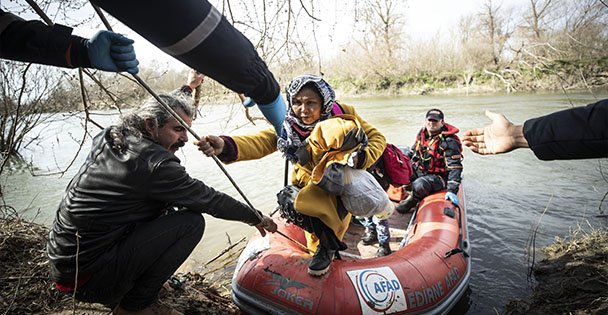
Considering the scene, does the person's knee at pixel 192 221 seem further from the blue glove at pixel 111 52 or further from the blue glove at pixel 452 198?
the blue glove at pixel 452 198

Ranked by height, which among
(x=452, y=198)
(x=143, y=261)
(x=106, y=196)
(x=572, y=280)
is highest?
(x=106, y=196)

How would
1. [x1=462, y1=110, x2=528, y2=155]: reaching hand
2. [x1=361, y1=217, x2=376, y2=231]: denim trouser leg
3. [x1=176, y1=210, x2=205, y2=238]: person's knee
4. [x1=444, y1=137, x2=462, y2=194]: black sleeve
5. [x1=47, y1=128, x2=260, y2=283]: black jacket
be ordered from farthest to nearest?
[x1=444, y1=137, x2=462, y2=194]: black sleeve, [x1=361, y1=217, x2=376, y2=231]: denim trouser leg, [x1=176, y1=210, x2=205, y2=238]: person's knee, [x1=47, y1=128, x2=260, y2=283]: black jacket, [x1=462, y1=110, x2=528, y2=155]: reaching hand

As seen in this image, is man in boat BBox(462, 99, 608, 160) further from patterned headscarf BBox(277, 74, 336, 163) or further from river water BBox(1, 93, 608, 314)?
patterned headscarf BBox(277, 74, 336, 163)

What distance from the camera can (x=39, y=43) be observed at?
1.74 m

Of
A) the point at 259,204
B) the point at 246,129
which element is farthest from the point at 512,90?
the point at 259,204

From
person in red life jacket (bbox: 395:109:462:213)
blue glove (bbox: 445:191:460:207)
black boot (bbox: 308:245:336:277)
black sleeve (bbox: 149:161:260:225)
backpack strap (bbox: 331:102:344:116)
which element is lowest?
blue glove (bbox: 445:191:460:207)

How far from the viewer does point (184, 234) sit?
6.68 ft

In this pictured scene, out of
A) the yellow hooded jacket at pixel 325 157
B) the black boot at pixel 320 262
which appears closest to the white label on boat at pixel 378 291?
the black boot at pixel 320 262

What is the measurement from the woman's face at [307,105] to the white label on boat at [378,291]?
1.13m

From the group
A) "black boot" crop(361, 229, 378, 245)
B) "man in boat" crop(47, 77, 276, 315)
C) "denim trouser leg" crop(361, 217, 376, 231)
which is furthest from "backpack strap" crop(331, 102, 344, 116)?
"black boot" crop(361, 229, 378, 245)

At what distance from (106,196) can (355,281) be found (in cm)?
162

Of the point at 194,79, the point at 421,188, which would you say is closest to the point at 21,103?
the point at 194,79

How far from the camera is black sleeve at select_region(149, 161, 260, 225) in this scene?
181cm

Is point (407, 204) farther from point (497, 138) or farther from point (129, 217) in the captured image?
point (129, 217)
